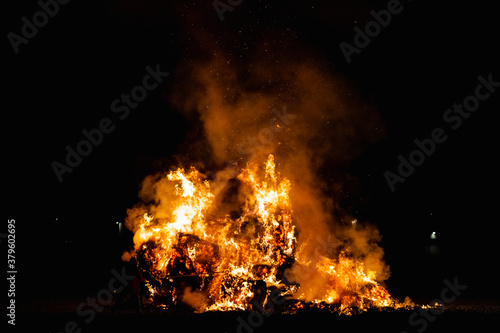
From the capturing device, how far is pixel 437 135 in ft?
60.1

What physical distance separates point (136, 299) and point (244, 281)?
2558 mm

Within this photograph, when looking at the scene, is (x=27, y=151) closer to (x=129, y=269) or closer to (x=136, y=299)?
(x=129, y=269)

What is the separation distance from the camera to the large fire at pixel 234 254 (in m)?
11.7

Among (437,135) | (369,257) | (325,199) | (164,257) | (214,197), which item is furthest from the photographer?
(437,135)

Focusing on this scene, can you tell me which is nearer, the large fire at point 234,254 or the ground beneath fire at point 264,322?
the ground beneath fire at point 264,322

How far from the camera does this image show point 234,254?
12.6 meters

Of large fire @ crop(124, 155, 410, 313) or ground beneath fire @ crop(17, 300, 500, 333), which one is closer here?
ground beneath fire @ crop(17, 300, 500, 333)

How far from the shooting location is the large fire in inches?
460

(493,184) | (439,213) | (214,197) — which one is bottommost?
(439,213)

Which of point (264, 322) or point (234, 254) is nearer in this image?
point (264, 322)

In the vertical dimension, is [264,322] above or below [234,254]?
above

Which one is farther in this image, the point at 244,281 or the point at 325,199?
the point at 325,199

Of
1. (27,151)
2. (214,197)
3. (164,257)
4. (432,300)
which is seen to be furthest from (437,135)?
(27,151)

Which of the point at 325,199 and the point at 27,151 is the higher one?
the point at 325,199
